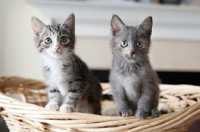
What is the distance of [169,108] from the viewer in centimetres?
134

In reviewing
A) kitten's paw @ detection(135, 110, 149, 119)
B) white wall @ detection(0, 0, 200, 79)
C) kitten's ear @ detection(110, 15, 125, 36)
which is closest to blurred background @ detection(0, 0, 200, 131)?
white wall @ detection(0, 0, 200, 79)

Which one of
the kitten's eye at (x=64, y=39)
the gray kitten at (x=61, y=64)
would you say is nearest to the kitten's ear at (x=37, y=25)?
the gray kitten at (x=61, y=64)

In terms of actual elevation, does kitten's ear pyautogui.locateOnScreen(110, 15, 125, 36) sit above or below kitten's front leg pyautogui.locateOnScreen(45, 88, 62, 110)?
above

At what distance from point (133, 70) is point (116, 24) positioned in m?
0.19

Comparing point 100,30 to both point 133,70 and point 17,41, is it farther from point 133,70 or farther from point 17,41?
point 133,70

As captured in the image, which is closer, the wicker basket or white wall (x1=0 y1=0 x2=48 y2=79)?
the wicker basket

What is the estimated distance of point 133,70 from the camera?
0.96 meters

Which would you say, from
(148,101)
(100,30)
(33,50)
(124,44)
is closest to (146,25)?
(124,44)

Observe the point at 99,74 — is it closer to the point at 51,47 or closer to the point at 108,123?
the point at 51,47

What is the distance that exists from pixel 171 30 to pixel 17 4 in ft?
3.90

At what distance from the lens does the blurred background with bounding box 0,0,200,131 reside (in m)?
1.86

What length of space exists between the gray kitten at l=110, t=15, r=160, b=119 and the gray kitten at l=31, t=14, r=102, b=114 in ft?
0.57

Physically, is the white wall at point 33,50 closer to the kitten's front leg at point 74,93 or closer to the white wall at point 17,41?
the white wall at point 17,41

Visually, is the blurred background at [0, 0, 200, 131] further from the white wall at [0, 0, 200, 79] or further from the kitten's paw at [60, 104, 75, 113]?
the kitten's paw at [60, 104, 75, 113]
